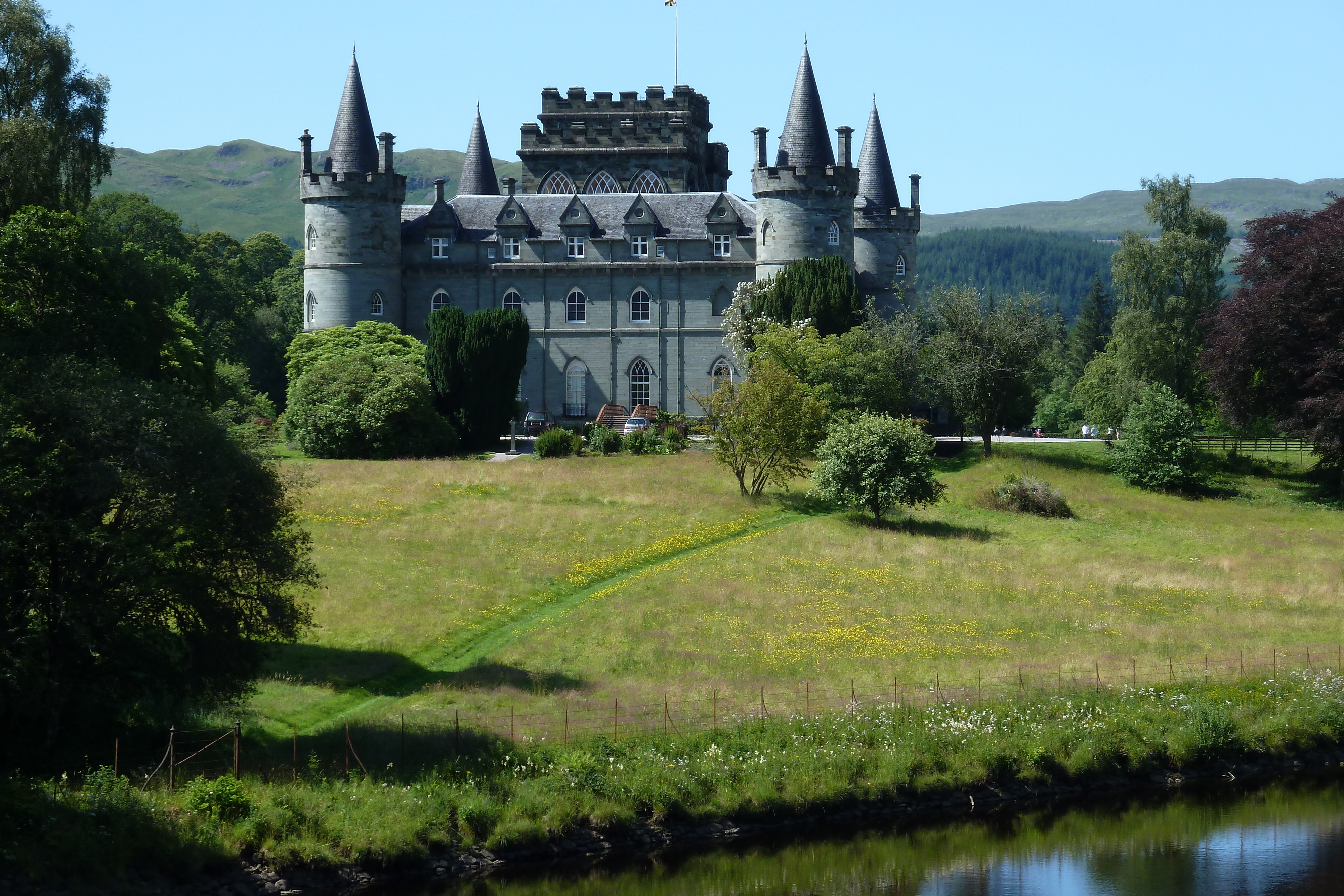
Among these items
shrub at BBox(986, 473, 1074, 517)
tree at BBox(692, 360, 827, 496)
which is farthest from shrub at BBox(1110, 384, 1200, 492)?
tree at BBox(692, 360, 827, 496)

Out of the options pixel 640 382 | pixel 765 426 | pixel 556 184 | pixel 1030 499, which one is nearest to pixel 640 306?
pixel 640 382

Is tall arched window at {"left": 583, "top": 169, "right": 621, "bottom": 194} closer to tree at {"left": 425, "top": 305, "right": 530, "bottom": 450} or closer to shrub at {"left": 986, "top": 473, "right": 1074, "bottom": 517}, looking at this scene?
tree at {"left": 425, "top": 305, "right": 530, "bottom": 450}

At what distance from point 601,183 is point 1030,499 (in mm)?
32511

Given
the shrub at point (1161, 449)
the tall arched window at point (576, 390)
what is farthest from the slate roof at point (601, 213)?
the shrub at point (1161, 449)

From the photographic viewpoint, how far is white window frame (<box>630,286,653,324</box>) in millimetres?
67688

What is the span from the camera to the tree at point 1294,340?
164 ft

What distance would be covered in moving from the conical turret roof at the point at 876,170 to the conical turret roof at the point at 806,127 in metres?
5.67

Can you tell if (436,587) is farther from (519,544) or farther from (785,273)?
(785,273)

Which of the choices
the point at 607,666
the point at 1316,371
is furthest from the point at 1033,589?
the point at 1316,371

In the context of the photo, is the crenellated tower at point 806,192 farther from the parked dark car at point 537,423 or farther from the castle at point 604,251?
the parked dark car at point 537,423

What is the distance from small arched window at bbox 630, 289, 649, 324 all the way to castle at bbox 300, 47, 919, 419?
93 mm

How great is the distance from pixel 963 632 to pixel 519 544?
41.8 feet

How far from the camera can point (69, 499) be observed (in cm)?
2300

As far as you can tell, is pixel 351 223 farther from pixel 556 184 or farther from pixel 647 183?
pixel 647 183
